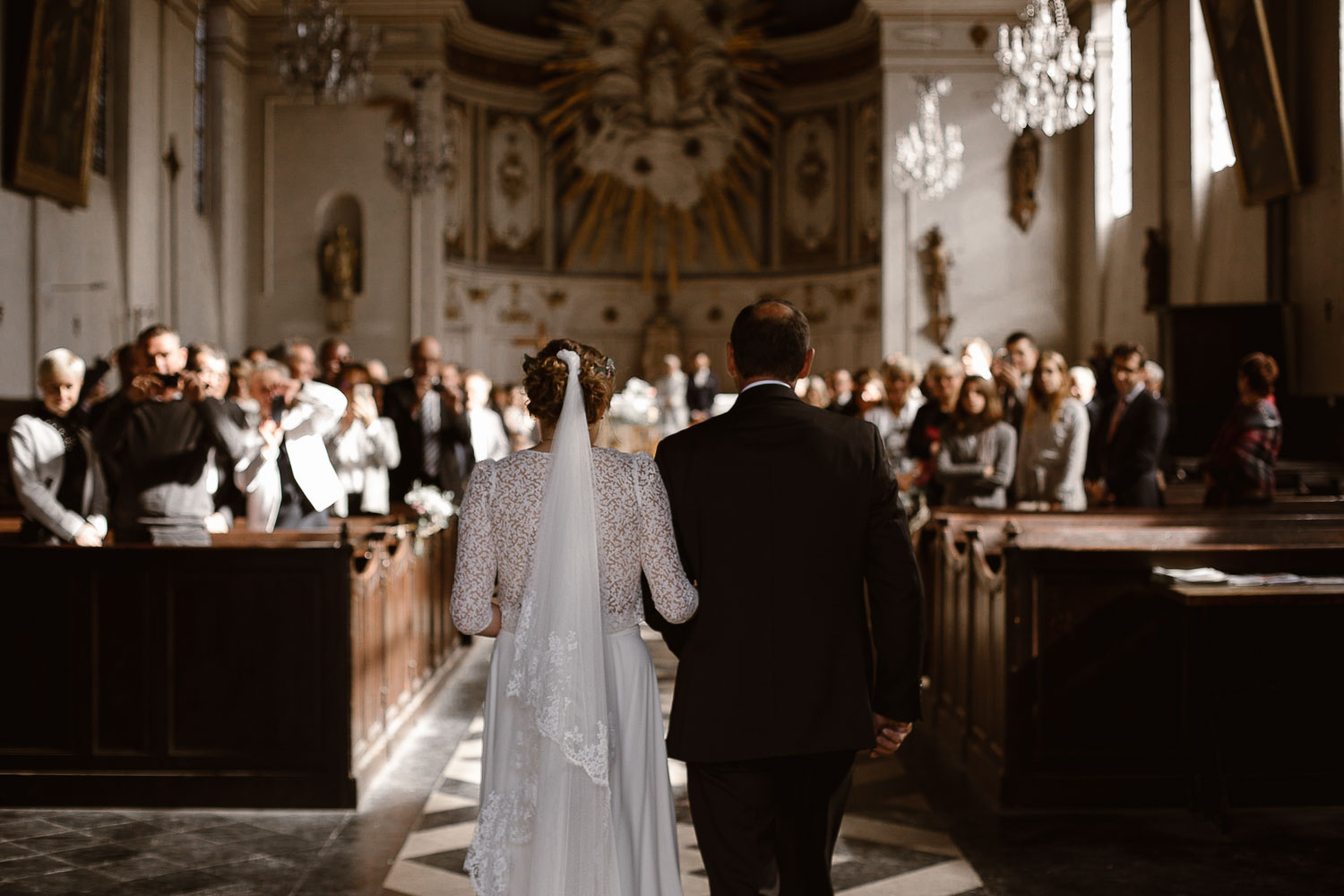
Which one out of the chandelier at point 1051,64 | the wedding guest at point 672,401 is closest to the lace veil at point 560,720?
the chandelier at point 1051,64

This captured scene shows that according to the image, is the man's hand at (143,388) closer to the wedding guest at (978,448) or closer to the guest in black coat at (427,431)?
the guest in black coat at (427,431)

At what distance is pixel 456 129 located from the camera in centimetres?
1708

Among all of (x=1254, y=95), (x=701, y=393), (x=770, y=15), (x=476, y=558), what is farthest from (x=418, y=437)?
(x=770, y=15)

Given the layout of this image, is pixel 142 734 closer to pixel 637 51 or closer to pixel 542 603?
pixel 542 603

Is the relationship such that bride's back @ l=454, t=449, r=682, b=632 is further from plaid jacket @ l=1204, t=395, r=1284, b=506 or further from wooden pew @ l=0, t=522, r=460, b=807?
plaid jacket @ l=1204, t=395, r=1284, b=506

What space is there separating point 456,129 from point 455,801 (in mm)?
13288

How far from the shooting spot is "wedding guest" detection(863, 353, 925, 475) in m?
8.24

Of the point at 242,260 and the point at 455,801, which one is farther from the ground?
the point at 242,260

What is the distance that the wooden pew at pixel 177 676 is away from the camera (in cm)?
496

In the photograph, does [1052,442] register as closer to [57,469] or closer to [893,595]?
[893,595]

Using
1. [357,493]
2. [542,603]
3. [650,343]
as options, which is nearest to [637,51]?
[650,343]

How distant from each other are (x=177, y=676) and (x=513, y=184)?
13881 mm

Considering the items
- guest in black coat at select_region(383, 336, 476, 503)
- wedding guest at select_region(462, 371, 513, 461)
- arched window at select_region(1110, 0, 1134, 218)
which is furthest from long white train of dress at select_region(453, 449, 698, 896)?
arched window at select_region(1110, 0, 1134, 218)

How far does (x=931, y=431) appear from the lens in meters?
7.38
